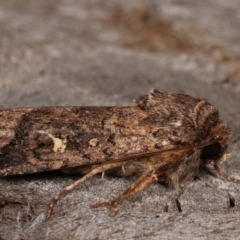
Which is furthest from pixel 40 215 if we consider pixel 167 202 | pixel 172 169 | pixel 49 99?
pixel 49 99

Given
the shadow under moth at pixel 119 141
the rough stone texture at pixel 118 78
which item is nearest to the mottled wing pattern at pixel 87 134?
the shadow under moth at pixel 119 141

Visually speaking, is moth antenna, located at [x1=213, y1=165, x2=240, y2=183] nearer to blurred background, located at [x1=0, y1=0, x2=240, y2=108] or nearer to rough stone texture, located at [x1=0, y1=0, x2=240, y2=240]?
rough stone texture, located at [x1=0, y1=0, x2=240, y2=240]

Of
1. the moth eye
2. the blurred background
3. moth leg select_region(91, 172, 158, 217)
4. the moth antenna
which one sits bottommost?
moth leg select_region(91, 172, 158, 217)

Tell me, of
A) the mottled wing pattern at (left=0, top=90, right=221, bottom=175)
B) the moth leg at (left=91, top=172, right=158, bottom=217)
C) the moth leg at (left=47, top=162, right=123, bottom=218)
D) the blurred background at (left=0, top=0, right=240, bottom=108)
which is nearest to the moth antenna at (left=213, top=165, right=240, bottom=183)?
the mottled wing pattern at (left=0, top=90, right=221, bottom=175)

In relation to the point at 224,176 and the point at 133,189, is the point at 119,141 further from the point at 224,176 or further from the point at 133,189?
the point at 224,176

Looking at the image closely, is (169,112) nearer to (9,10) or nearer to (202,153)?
(202,153)

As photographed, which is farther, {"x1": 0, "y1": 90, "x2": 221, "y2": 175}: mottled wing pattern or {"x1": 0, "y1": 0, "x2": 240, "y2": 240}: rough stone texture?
{"x1": 0, "y1": 90, "x2": 221, "y2": 175}: mottled wing pattern

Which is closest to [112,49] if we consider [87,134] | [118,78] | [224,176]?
[118,78]
